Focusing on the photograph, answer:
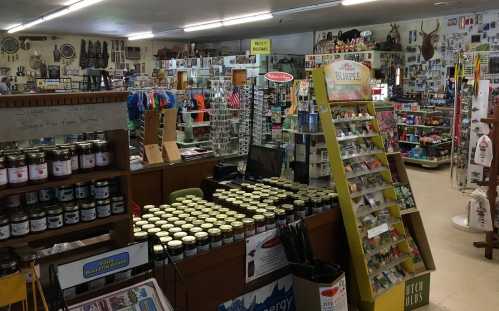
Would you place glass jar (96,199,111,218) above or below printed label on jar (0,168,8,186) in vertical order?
below

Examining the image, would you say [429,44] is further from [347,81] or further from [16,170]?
[16,170]

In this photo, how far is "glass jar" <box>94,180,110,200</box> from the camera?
7.66 ft

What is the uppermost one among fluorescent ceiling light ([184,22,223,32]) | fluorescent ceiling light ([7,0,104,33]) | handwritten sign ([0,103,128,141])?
fluorescent ceiling light ([184,22,223,32])

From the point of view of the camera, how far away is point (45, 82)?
324 inches

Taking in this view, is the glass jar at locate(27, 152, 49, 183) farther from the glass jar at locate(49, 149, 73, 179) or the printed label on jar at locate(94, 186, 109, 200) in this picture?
the printed label on jar at locate(94, 186, 109, 200)

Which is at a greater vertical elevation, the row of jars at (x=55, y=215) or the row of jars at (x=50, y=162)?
the row of jars at (x=50, y=162)

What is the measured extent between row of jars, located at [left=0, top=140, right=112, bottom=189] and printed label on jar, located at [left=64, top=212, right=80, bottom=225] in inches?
7.8

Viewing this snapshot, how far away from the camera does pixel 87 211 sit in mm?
2273

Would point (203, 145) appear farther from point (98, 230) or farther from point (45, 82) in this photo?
point (98, 230)

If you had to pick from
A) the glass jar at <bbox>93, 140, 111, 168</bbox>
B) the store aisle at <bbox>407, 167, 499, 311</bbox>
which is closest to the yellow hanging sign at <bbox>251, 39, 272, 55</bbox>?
the store aisle at <bbox>407, 167, 499, 311</bbox>

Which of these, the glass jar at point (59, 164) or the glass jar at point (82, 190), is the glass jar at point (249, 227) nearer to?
the glass jar at point (82, 190)

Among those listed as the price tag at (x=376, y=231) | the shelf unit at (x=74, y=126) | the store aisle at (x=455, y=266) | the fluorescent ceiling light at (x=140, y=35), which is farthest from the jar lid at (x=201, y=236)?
the fluorescent ceiling light at (x=140, y=35)

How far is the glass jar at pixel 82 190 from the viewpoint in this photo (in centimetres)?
234

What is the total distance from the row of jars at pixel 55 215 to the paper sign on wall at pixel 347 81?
5.99 ft
